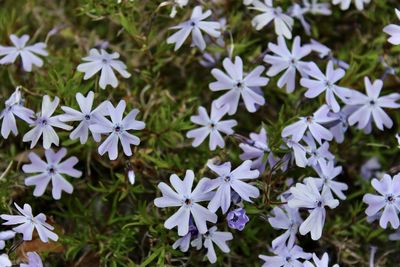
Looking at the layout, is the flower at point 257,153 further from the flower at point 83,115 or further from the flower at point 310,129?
the flower at point 83,115

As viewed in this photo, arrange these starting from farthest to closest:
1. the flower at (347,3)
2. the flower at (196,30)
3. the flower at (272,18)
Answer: the flower at (347,3)
the flower at (272,18)
the flower at (196,30)

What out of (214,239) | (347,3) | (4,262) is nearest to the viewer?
(4,262)

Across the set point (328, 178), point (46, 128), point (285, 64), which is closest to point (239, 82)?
point (285, 64)

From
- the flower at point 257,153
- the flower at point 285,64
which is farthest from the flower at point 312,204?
the flower at point 285,64

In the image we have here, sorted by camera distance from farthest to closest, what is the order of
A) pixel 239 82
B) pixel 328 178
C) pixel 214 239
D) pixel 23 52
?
pixel 23 52 → pixel 239 82 → pixel 328 178 → pixel 214 239

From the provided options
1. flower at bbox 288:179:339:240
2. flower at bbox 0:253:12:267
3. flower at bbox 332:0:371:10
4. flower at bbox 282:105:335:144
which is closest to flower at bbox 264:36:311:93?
flower at bbox 282:105:335:144

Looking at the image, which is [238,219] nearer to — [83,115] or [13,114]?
[83,115]

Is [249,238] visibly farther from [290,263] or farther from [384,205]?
[384,205]

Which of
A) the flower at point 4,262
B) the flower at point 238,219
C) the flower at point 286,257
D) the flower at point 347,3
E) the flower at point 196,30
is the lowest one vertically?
the flower at point 286,257
